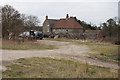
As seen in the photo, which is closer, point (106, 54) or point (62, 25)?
point (106, 54)

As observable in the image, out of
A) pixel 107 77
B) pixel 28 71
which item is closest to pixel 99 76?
pixel 107 77

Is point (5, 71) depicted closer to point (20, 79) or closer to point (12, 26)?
point (20, 79)

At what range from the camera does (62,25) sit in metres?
59.5

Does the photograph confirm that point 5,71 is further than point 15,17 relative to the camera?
No

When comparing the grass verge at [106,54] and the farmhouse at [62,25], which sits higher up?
the farmhouse at [62,25]

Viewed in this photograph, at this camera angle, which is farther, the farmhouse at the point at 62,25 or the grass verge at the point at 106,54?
the farmhouse at the point at 62,25

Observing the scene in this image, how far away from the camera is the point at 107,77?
7.25m

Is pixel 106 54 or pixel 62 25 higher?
pixel 62 25

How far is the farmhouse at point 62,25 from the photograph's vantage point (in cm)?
A: 5721

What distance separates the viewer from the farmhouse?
5721 cm

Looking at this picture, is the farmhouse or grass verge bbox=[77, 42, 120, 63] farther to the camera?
the farmhouse

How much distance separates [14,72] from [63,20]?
178 ft

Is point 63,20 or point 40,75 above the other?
point 63,20

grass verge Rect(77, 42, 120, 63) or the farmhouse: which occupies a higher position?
the farmhouse
